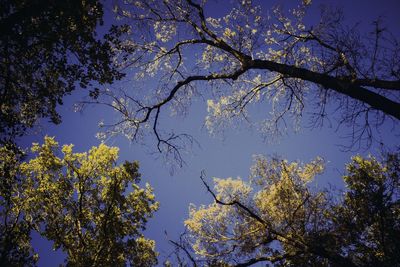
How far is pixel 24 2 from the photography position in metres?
5.51

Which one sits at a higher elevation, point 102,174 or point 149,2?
point 149,2

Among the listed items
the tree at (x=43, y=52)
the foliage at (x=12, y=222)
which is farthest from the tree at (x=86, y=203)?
the tree at (x=43, y=52)

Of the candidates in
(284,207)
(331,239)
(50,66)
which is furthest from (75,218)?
(331,239)

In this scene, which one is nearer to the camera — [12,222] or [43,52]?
[43,52]

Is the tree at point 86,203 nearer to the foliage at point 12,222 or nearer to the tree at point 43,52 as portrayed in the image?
the foliage at point 12,222

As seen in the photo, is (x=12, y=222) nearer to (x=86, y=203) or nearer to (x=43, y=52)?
(x=86, y=203)

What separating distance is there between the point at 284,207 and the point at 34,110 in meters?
9.49

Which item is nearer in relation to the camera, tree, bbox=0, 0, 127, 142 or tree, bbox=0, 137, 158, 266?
tree, bbox=0, 0, 127, 142

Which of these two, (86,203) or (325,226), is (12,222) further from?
Result: (325,226)

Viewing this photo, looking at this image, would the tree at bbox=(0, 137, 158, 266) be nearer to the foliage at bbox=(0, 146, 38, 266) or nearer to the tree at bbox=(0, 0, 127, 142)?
the foliage at bbox=(0, 146, 38, 266)

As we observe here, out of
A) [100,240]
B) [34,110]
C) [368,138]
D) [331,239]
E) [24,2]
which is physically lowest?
[331,239]

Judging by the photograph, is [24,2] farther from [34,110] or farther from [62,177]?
[62,177]

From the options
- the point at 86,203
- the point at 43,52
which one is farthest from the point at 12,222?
the point at 43,52

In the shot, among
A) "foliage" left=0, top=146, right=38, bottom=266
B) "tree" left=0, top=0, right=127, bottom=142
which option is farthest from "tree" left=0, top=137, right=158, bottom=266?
"tree" left=0, top=0, right=127, bottom=142
